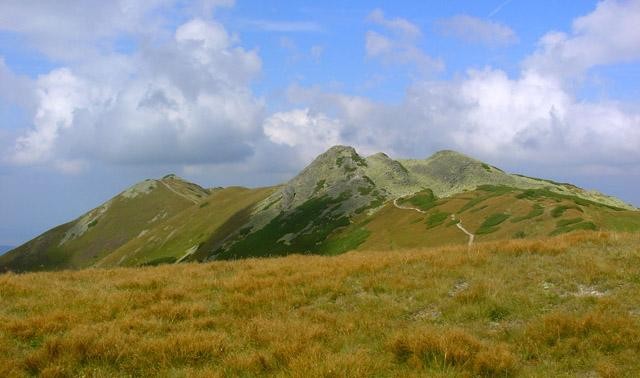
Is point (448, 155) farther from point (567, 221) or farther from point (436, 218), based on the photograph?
point (567, 221)

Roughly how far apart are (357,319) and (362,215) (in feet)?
289

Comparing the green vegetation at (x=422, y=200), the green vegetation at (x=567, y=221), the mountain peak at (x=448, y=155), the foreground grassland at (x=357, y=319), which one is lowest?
the foreground grassland at (x=357, y=319)

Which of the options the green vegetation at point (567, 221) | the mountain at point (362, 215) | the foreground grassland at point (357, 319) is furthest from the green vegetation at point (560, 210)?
the foreground grassland at point (357, 319)

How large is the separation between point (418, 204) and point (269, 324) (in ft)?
258

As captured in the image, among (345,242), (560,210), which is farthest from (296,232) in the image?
(560,210)

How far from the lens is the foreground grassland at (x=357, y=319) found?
10219 millimetres

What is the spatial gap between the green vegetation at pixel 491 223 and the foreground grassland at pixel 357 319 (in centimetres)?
3422

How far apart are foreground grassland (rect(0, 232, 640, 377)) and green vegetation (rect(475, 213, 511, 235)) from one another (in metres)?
34.2

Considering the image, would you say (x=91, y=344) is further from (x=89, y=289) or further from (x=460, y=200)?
(x=460, y=200)

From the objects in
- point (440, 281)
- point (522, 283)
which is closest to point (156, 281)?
point (440, 281)

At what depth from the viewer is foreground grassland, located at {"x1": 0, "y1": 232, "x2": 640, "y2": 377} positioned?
1022cm

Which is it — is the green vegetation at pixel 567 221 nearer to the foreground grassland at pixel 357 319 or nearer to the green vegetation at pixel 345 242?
the foreground grassland at pixel 357 319

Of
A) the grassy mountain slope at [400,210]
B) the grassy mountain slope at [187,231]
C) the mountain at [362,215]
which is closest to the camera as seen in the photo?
the grassy mountain slope at [400,210]

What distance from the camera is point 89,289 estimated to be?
17.4 meters
